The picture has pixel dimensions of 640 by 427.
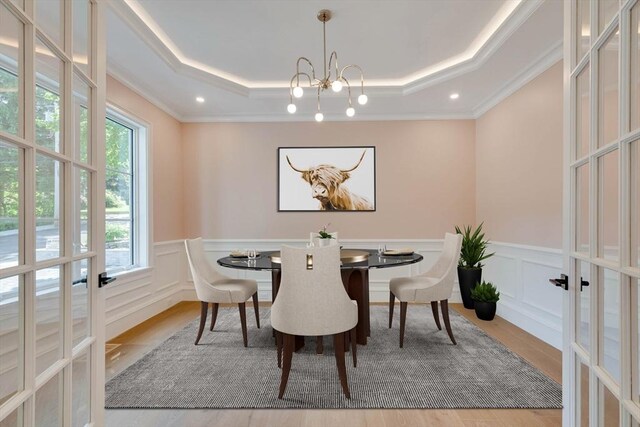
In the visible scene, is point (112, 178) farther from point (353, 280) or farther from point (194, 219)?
point (353, 280)

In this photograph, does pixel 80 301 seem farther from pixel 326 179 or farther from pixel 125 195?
pixel 326 179

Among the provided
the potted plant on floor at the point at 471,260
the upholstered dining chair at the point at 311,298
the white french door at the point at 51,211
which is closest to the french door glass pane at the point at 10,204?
the white french door at the point at 51,211

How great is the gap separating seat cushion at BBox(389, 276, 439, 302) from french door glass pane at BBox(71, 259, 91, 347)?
2.24 meters

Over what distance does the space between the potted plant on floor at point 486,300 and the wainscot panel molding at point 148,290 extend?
12.2ft

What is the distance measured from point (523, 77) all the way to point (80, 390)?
13.4ft

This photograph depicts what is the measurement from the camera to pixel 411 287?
2764 mm

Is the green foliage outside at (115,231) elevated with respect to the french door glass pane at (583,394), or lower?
elevated

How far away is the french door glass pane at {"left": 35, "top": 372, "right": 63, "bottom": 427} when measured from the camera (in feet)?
3.04

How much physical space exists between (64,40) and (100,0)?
0.37 metres

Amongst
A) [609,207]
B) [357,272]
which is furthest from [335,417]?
[609,207]

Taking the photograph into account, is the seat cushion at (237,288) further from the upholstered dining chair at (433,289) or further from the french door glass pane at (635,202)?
the french door glass pane at (635,202)

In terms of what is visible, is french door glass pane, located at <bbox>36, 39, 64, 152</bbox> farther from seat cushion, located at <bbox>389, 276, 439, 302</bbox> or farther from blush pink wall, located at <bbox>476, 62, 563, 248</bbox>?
blush pink wall, located at <bbox>476, 62, 563, 248</bbox>

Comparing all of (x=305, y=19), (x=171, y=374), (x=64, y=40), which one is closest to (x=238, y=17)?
(x=305, y=19)

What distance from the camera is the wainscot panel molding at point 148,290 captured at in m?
3.05
